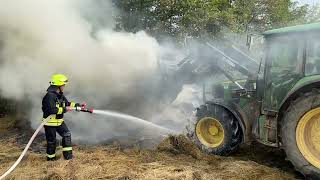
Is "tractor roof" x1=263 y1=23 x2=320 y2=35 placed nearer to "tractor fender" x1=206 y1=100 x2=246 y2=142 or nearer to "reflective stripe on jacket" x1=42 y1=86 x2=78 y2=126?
"tractor fender" x1=206 y1=100 x2=246 y2=142

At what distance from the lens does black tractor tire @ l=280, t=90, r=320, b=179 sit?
5730mm

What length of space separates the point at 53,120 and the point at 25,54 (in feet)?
10.3

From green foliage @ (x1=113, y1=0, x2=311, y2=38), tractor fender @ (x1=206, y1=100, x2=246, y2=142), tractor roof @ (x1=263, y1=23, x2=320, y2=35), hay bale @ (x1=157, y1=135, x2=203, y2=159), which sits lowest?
hay bale @ (x1=157, y1=135, x2=203, y2=159)

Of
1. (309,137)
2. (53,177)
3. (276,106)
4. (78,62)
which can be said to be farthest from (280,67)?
(78,62)

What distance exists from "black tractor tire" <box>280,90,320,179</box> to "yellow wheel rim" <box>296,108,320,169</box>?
5 centimetres

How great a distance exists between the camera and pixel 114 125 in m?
10.6

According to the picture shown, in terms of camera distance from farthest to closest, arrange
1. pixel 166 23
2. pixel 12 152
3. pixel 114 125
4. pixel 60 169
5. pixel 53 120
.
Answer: pixel 166 23 → pixel 114 125 → pixel 12 152 → pixel 53 120 → pixel 60 169

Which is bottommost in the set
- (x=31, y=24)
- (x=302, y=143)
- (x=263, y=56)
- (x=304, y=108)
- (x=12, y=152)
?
(x=12, y=152)

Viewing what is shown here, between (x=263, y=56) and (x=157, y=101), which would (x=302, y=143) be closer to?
(x=263, y=56)

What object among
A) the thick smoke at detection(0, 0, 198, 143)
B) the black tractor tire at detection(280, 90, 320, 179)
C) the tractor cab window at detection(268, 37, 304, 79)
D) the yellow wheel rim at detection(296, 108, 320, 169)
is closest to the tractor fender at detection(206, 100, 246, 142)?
the tractor cab window at detection(268, 37, 304, 79)

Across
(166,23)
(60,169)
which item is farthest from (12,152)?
(166,23)

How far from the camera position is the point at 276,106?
6.68 metres

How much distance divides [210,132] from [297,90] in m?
2.48

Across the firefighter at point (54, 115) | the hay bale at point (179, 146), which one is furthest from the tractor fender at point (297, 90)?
the firefighter at point (54, 115)
